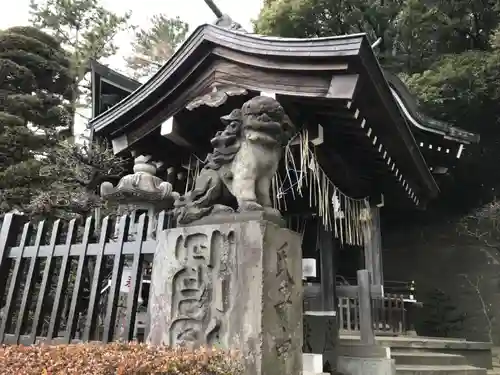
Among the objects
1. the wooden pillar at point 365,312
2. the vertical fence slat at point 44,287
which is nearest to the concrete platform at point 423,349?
the wooden pillar at point 365,312

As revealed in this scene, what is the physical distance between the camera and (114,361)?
2373 millimetres

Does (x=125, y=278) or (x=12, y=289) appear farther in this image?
(x=125, y=278)

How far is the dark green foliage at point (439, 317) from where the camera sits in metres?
13.5

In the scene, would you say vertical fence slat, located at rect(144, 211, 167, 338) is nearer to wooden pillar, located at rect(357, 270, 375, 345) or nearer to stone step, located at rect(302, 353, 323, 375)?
stone step, located at rect(302, 353, 323, 375)

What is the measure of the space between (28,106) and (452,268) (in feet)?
43.9

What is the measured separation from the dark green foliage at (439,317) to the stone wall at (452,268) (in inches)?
7.5

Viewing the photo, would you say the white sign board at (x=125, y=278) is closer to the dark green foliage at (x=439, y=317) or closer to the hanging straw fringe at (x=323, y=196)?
the hanging straw fringe at (x=323, y=196)

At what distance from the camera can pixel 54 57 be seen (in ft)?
47.8

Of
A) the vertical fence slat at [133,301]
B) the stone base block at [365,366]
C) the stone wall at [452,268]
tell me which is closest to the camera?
the vertical fence slat at [133,301]

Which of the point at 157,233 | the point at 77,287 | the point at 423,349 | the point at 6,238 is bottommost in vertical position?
the point at 423,349

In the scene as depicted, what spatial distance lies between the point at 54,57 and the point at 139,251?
510 inches

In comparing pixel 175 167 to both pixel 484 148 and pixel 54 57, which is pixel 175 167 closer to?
pixel 54 57

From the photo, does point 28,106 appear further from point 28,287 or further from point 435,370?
point 435,370

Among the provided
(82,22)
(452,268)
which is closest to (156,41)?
(82,22)
